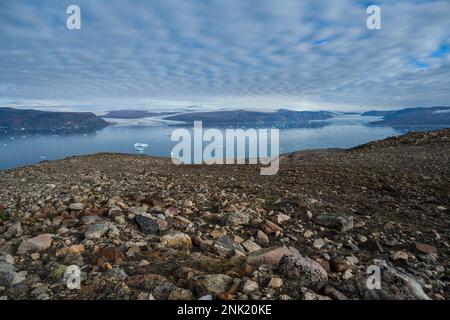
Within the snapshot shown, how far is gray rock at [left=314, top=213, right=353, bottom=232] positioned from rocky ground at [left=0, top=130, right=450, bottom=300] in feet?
0.10

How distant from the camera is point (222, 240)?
4762 millimetres

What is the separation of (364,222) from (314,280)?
3115 millimetres

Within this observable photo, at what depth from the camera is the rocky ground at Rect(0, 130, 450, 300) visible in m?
3.33

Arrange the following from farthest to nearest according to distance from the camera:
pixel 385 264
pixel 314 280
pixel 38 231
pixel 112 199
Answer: pixel 112 199 → pixel 38 231 → pixel 385 264 → pixel 314 280

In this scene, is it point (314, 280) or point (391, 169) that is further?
point (391, 169)

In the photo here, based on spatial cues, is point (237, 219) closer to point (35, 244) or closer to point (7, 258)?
point (35, 244)

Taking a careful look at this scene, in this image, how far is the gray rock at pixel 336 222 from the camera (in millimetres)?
5730

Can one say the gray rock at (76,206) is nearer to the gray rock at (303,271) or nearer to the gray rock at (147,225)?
the gray rock at (147,225)

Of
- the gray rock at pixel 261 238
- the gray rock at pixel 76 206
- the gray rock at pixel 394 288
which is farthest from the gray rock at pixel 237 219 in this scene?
the gray rock at pixel 76 206

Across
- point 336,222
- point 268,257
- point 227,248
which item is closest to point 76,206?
point 227,248

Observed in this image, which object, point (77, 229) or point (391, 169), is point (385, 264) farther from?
point (391, 169)

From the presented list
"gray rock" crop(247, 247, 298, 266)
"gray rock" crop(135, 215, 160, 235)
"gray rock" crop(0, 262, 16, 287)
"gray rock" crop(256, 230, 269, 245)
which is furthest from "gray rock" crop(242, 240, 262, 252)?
"gray rock" crop(0, 262, 16, 287)
